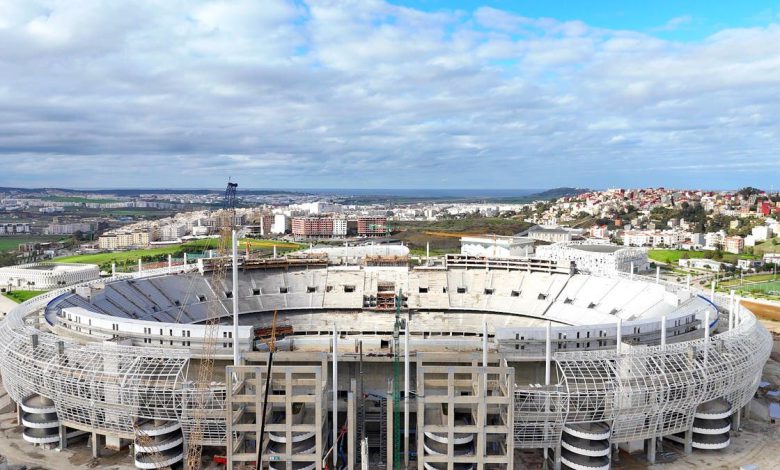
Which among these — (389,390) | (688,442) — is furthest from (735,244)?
(389,390)

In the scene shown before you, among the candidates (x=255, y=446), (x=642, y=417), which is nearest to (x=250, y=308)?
(x=255, y=446)

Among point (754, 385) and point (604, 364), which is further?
point (754, 385)

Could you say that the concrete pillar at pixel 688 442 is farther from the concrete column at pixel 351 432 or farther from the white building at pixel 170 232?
the white building at pixel 170 232

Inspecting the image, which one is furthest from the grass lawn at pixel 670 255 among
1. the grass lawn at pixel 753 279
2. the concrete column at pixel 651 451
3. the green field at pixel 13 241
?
the green field at pixel 13 241

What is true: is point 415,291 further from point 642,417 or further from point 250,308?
point 642,417

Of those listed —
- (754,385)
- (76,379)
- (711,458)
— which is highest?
(76,379)

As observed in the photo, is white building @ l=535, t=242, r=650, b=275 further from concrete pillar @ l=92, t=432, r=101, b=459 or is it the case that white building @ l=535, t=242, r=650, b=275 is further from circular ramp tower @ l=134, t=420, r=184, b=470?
concrete pillar @ l=92, t=432, r=101, b=459
